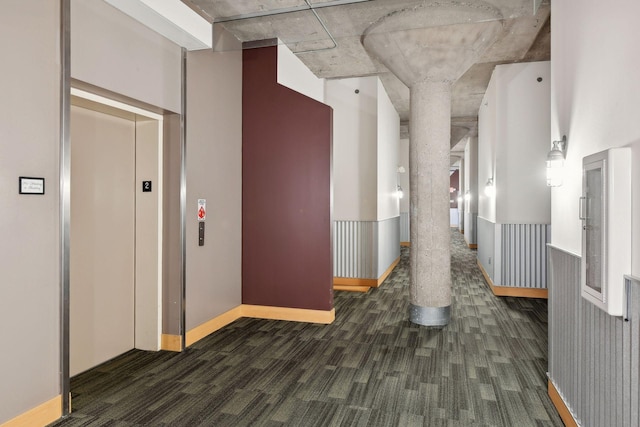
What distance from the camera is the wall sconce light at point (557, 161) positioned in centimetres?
282

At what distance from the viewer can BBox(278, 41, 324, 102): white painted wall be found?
5.93 meters

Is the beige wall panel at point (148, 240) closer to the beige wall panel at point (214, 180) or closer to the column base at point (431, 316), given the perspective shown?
the beige wall panel at point (214, 180)

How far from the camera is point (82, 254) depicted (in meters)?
3.45

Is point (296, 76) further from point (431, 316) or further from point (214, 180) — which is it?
point (431, 316)

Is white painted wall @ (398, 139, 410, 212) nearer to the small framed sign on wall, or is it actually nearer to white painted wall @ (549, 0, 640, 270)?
white painted wall @ (549, 0, 640, 270)

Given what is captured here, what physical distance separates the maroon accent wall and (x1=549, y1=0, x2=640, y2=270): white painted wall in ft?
8.18

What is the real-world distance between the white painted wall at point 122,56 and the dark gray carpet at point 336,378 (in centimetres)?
233

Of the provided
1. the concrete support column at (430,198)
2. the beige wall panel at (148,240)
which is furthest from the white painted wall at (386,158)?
the beige wall panel at (148,240)

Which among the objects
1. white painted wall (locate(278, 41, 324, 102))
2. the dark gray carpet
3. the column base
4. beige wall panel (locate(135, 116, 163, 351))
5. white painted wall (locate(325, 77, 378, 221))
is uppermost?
white painted wall (locate(278, 41, 324, 102))

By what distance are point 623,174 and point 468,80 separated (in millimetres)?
6549

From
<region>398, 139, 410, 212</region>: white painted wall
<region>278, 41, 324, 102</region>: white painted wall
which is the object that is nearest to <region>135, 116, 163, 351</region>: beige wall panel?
<region>278, 41, 324, 102</region>: white painted wall

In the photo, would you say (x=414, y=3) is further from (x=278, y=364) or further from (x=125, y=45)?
(x=278, y=364)

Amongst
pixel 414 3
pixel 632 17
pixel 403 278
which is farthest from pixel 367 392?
pixel 403 278

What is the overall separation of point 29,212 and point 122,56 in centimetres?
145
